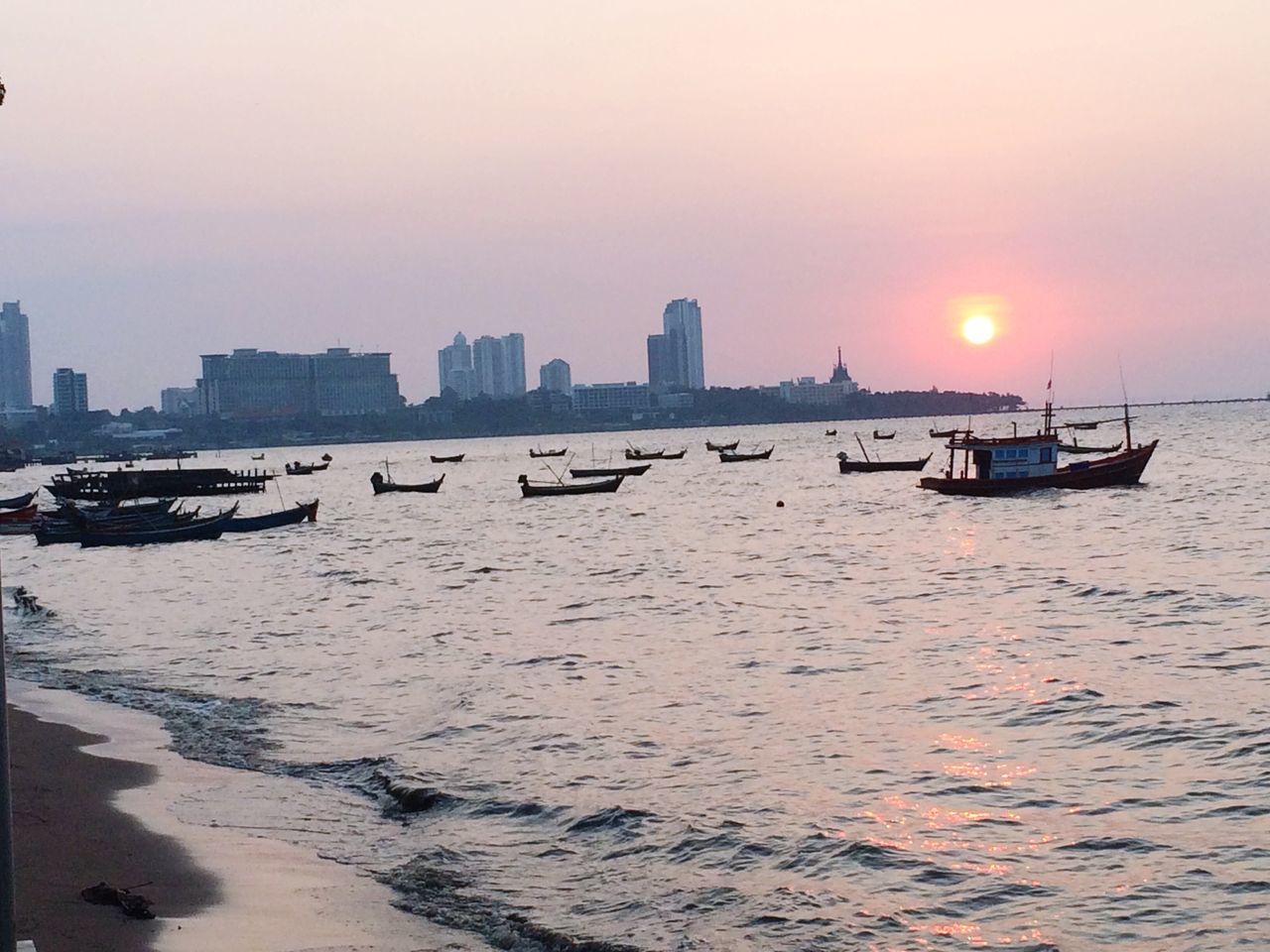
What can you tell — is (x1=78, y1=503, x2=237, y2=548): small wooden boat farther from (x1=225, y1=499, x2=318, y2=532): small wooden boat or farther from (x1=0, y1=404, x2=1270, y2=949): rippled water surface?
(x1=0, y1=404, x2=1270, y2=949): rippled water surface

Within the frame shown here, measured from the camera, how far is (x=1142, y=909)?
34.5 feet

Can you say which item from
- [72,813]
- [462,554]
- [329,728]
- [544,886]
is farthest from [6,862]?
[462,554]

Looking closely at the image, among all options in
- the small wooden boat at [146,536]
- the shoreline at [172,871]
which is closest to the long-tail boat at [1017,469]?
the small wooden boat at [146,536]

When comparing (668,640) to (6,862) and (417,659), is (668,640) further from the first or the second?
(6,862)

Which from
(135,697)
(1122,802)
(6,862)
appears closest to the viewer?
(6,862)

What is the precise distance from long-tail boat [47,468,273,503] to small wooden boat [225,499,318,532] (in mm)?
14734

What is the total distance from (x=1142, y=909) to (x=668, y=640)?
16.8 metres

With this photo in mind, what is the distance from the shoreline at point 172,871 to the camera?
975 centimetres

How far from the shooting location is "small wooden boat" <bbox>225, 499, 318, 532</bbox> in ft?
209

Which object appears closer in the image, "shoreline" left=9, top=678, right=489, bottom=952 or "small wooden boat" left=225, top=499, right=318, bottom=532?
"shoreline" left=9, top=678, right=489, bottom=952

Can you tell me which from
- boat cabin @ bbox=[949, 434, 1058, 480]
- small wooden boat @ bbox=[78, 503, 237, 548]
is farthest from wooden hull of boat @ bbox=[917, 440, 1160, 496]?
small wooden boat @ bbox=[78, 503, 237, 548]

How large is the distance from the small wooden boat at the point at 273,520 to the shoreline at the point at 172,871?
1878 inches

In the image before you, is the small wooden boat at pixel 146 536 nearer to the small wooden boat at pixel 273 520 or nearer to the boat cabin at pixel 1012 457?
the small wooden boat at pixel 273 520

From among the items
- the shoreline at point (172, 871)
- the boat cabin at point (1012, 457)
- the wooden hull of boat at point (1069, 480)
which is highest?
the boat cabin at point (1012, 457)
